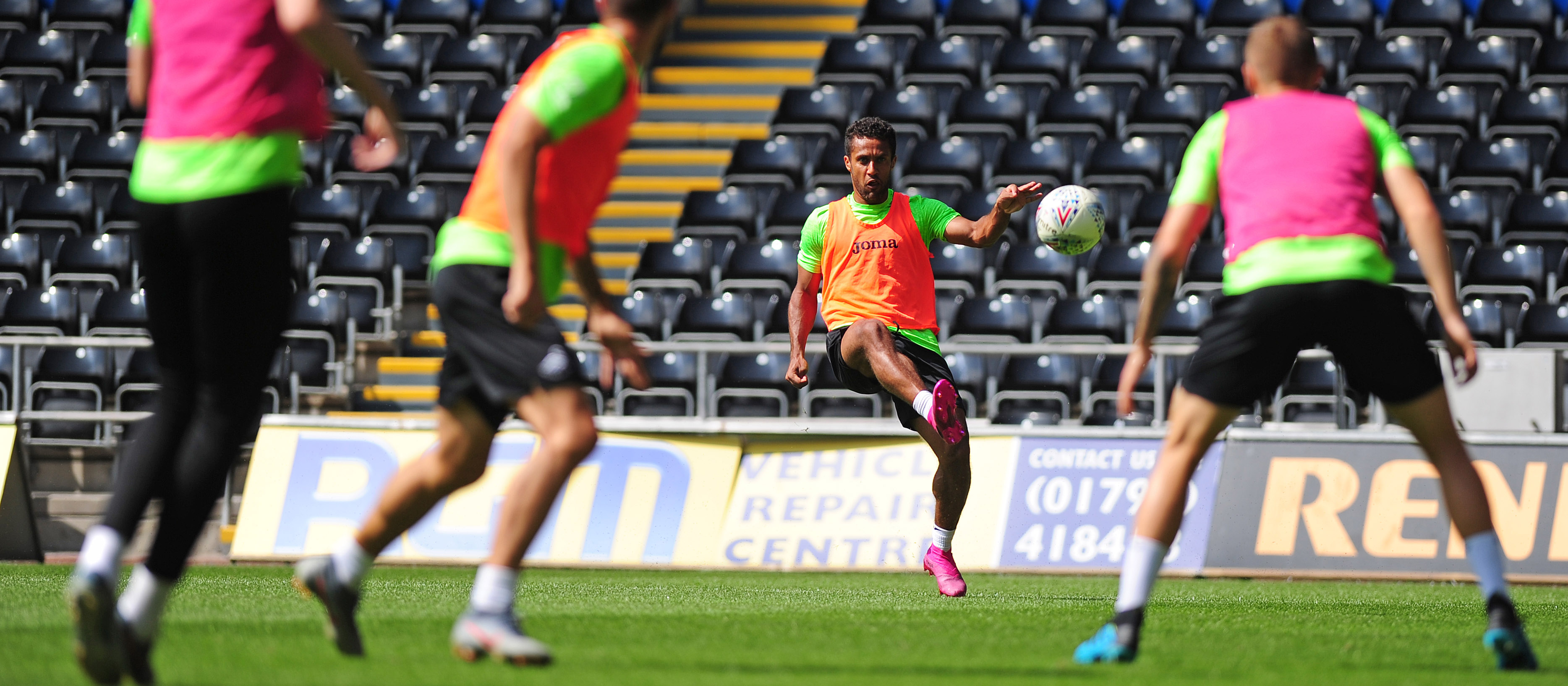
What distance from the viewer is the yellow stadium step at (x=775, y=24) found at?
20.4 metres

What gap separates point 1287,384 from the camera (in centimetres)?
1328

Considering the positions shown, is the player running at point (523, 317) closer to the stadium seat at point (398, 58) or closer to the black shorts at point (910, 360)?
the black shorts at point (910, 360)

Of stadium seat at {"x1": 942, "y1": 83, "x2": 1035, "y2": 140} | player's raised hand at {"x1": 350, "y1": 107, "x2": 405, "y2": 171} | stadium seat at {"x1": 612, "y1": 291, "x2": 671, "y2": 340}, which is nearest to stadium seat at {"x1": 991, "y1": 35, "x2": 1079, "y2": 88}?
stadium seat at {"x1": 942, "y1": 83, "x2": 1035, "y2": 140}

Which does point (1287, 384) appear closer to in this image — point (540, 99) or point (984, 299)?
point (984, 299)

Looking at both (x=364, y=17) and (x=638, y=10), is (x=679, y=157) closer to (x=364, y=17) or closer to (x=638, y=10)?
(x=364, y=17)

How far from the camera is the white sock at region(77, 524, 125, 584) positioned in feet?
13.0

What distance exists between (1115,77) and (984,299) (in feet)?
16.1

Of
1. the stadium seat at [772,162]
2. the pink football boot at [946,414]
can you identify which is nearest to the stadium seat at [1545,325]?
the stadium seat at [772,162]

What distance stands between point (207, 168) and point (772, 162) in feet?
43.2

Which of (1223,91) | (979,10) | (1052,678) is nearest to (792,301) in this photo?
(1052,678)

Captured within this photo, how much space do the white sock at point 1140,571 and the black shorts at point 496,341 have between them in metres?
1.67

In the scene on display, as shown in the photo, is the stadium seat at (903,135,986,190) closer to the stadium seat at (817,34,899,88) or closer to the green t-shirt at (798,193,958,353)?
the stadium seat at (817,34,899,88)

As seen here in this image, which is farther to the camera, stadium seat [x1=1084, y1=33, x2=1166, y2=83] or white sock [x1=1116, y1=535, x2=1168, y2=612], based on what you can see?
stadium seat [x1=1084, y1=33, x2=1166, y2=83]

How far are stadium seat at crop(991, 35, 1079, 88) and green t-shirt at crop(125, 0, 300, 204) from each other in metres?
14.6
